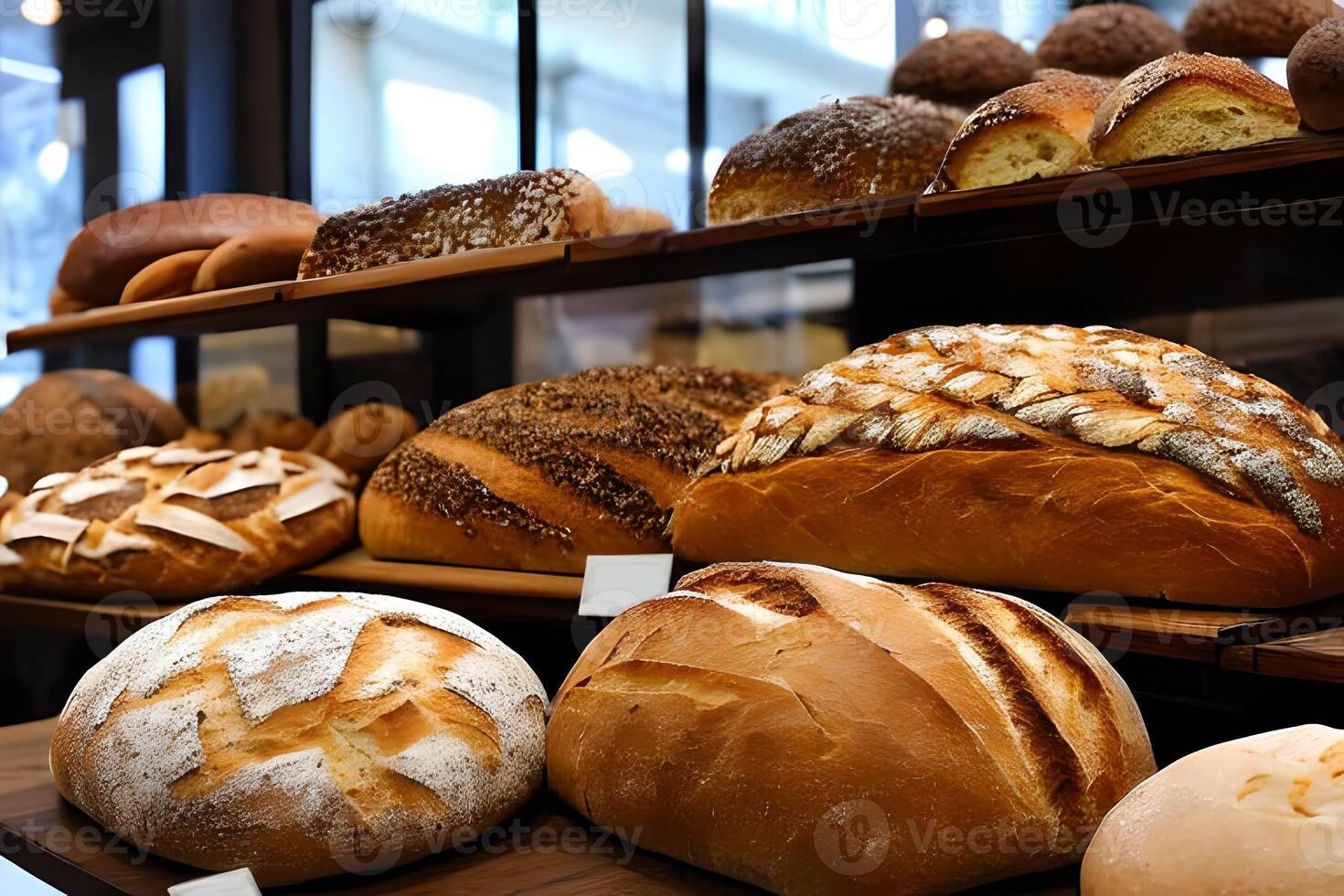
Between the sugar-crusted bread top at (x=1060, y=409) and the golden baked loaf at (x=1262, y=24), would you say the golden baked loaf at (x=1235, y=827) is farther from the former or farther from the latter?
the golden baked loaf at (x=1262, y=24)

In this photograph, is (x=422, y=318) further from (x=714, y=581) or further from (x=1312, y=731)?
(x=1312, y=731)

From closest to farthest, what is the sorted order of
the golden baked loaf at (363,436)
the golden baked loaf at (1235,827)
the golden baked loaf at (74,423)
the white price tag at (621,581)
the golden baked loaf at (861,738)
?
the golden baked loaf at (1235,827), the golden baked loaf at (861,738), the white price tag at (621,581), the golden baked loaf at (363,436), the golden baked loaf at (74,423)

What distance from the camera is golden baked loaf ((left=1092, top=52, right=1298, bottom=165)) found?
1.14 meters

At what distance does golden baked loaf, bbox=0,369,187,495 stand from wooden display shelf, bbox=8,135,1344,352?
203 mm

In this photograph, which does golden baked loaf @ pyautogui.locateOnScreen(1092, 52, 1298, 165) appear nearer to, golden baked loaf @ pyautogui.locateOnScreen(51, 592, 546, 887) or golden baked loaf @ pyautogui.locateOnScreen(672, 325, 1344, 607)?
golden baked loaf @ pyautogui.locateOnScreen(672, 325, 1344, 607)

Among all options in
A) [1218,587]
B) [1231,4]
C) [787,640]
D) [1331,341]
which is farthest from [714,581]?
[1231,4]

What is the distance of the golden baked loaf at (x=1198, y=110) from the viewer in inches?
45.0

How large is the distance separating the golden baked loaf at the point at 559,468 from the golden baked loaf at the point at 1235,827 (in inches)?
31.9

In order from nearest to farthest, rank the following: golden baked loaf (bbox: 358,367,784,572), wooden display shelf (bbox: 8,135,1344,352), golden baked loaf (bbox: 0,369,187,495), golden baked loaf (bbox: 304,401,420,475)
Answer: wooden display shelf (bbox: 8,135,1344,352) < golden baked loaf (bbox: 358,367,784,572) < golden baked loaf (bbox: 304,401,420,475) < golden baked loaf (bbox: 0,369,187,495)

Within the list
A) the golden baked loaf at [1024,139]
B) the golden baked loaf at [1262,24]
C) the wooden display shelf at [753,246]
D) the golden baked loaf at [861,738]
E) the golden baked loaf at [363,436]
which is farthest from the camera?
the golden baked loaf at [363,436]

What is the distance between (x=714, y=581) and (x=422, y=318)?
1366mm

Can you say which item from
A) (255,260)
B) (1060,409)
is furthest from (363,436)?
(1060,409)

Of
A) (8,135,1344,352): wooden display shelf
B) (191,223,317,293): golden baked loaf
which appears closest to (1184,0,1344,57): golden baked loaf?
(8,135,1344,352): wooden display shelf

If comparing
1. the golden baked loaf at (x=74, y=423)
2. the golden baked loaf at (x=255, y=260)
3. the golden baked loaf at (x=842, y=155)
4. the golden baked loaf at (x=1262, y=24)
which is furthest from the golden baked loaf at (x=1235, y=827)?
the golden baked loaf at (x=74, y=423)
